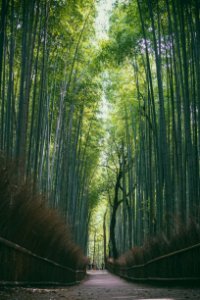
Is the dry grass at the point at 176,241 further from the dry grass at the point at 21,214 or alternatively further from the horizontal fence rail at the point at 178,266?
the dry grass at the point at 21,214

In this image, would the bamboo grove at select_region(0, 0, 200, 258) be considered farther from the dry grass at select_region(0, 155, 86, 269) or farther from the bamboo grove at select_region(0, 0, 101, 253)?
the dry grass at select_region(0, 155, 86, 269)

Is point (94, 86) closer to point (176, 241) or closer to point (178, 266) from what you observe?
point (176, 241)

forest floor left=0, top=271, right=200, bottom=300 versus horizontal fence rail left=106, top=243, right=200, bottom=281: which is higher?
horizontal fence rail left=106, top=243, right=200, bottom=281

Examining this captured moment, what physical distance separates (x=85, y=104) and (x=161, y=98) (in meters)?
4.51

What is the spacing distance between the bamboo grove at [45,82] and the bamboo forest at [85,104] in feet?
0.07

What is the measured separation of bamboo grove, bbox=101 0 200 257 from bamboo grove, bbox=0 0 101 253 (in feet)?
2.65

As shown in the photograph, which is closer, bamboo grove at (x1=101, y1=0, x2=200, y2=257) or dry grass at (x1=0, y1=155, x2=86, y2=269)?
dry grass at (x1=0, y1=155, x2=86, y2=269)

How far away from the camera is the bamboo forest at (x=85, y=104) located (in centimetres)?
434

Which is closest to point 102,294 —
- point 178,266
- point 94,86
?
point 178,266

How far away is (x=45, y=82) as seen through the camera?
6789 millimetres

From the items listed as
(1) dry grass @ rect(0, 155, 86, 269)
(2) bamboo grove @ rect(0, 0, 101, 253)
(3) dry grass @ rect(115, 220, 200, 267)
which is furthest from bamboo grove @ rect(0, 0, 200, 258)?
(1) dry grass @ rect(0, 155, 86, 269)

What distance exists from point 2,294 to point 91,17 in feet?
22.9

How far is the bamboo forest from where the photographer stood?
434cm

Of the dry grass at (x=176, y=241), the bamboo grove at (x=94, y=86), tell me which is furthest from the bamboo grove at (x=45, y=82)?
the dry grass at (x=176, y=241)
